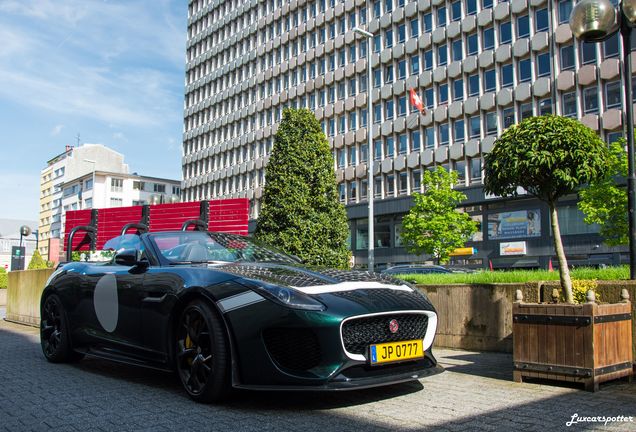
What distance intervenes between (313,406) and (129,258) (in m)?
2.21

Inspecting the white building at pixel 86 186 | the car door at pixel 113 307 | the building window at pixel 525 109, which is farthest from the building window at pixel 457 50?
the white building at pixel 86 186

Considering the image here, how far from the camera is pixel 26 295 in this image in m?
12.6

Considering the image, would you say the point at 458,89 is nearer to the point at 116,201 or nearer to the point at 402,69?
the point at 402,69

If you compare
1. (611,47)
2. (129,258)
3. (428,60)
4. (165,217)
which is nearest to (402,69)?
(428,60)

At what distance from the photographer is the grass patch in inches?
285

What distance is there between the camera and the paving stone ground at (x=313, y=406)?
394cm

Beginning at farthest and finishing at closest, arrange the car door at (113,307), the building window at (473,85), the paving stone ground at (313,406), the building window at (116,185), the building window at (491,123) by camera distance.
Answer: the building window at (116,185) < the building window at (473,85) < the building window at (491,123) < the car door at (113,307) < the paving stone ground at (313,406)

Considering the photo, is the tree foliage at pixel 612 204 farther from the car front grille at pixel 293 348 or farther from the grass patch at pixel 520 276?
the car front grille at pixel 293 348

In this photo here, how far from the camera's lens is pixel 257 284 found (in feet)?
14.8

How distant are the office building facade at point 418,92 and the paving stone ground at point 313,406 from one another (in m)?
34.9

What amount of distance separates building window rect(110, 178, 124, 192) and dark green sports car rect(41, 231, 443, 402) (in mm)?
104856

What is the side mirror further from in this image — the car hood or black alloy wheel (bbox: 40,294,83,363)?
black alloy wheel (bbox: 40,294,83,363)

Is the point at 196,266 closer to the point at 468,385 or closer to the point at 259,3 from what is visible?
the point at 468,385

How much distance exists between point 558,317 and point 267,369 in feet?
8.45
